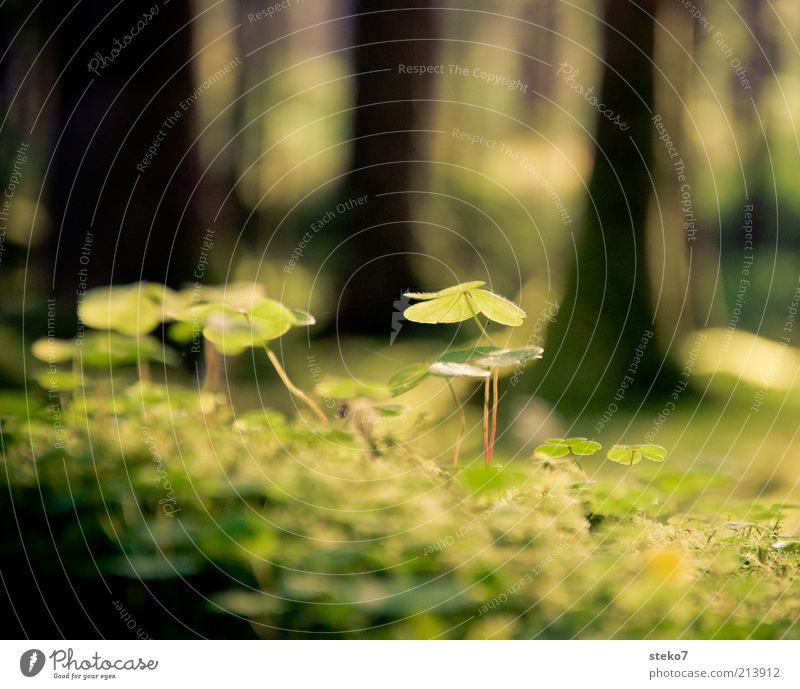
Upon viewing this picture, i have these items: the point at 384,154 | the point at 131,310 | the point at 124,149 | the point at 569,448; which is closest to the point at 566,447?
the point at 569,448

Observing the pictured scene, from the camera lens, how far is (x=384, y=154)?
51.4 inches

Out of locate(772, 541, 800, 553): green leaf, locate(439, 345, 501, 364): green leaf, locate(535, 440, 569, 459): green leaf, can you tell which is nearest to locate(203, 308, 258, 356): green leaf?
locate(439, 345, 501, 364): green leaf

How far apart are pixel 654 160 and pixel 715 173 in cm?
11

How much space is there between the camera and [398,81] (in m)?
1.30

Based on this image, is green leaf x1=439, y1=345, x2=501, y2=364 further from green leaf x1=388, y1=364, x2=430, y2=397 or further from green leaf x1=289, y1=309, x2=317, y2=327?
green leaf x1=289, y1=309, x2=317, y2=327

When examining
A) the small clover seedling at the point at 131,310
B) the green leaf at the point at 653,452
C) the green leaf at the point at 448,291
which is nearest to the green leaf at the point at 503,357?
the green leaf at the point at 448,291

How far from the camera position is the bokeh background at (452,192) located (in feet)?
4.04

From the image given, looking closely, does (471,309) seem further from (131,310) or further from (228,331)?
(131,310)

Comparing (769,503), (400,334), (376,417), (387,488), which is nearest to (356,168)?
(400,334)

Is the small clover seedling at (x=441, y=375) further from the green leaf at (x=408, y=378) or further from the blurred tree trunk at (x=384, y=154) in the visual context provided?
the blurred tree trunk at (x=384, y=154)

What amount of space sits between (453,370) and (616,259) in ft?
1.48

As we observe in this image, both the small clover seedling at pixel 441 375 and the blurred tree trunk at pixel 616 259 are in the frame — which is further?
the blurred tree trunk at pixel 616 259

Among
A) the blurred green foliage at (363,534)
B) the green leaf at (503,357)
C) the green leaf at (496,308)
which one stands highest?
the green leaf at (496,308)
